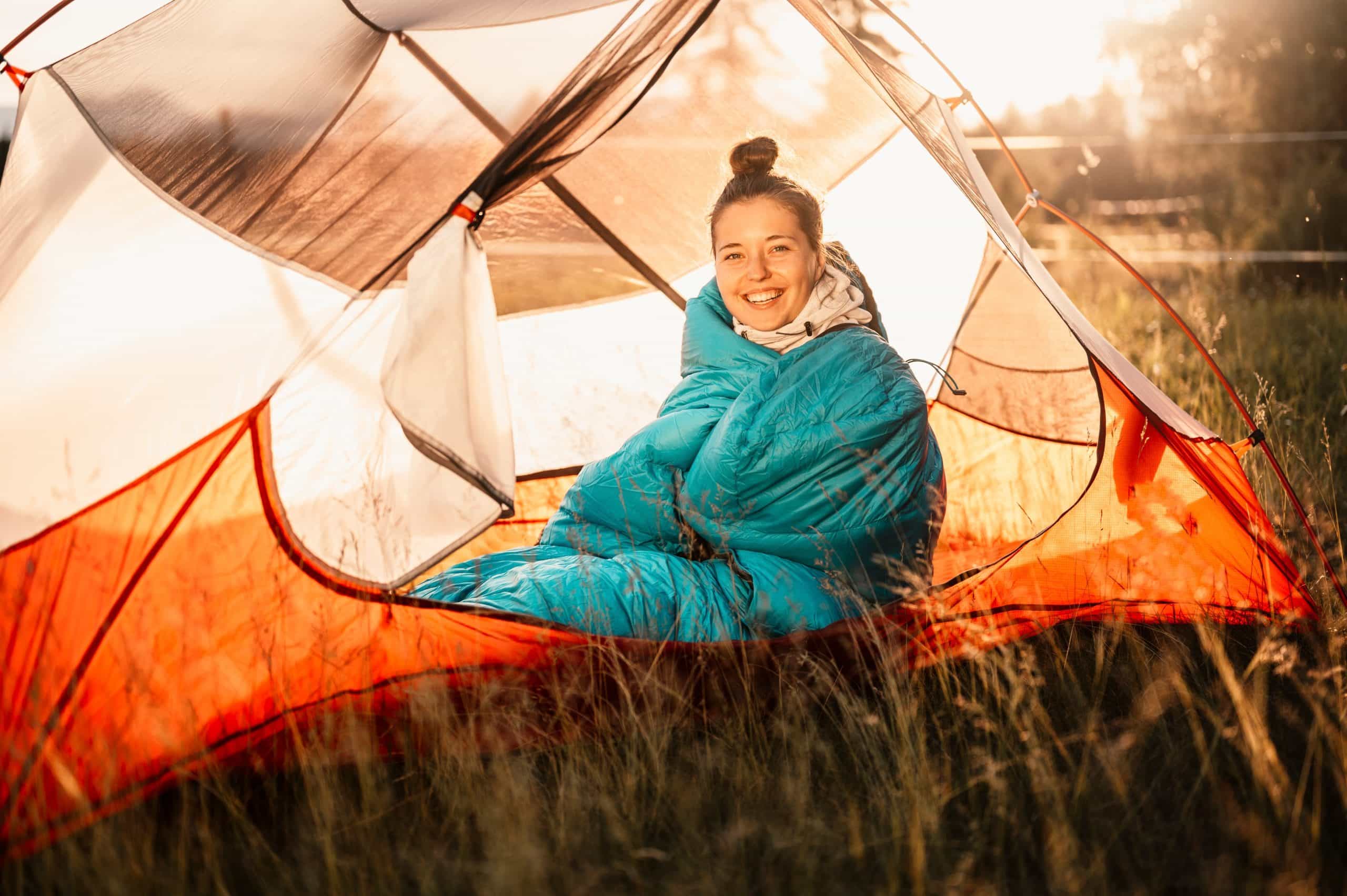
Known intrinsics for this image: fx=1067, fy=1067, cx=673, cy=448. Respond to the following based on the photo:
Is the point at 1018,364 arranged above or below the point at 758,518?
above

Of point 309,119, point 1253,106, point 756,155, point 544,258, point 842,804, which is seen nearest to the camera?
point 842,804

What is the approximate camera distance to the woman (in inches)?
79.6

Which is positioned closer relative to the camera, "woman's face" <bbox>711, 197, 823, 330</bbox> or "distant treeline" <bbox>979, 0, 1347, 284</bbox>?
"woman's face" <bbox>711, 197, 823, 330</bbox>

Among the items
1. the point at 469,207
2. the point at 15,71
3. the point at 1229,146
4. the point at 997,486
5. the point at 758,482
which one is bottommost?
the point at 997,486

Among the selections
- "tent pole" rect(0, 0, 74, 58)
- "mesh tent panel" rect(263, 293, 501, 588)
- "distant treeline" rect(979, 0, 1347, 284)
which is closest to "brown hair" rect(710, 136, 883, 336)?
"mesh tent panel" rect(263, 293, 501, 588)

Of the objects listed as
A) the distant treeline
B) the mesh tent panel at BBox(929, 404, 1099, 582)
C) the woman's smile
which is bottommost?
the mesh tent panel at BBox(929, 404, 1099, 582)

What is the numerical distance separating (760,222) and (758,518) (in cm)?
69

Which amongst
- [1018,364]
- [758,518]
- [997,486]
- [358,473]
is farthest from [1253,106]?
[358,473]

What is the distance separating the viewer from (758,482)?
216 centimetres

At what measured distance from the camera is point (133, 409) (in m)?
1.71

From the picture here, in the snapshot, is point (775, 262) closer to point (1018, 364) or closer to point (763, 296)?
point (763, 296)

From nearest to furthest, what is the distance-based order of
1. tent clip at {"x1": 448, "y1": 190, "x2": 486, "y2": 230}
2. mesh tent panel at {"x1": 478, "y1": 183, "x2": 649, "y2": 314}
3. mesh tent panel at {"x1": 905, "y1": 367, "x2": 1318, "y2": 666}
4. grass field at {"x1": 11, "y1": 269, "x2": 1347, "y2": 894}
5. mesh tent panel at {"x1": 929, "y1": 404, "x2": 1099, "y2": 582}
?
1. grass field at {"x1": 11, "y1": 269, "x2": 1347, "y2": 894}
2. tent clip at {"x1": 448, "y1": 190, "x2": 486, "y2": 230}
3. mesh tent panel at {"x1": 905, "y1": 367, "x2": 1318, "y2": 666}
4. mesh tent panel at {"x1": 929, "y1": 404, "x2": 1099, "y2": 582}
5. mesh tent panel at {"x1": 478, "y1": 183, "x2": 649, "y2": 314}

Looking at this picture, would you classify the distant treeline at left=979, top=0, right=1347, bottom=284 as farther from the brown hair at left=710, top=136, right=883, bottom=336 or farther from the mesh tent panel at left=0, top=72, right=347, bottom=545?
the mesh tent panel at left=0, top=72, right=347, bottom=545

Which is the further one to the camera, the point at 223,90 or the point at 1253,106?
the point at 1253,106
